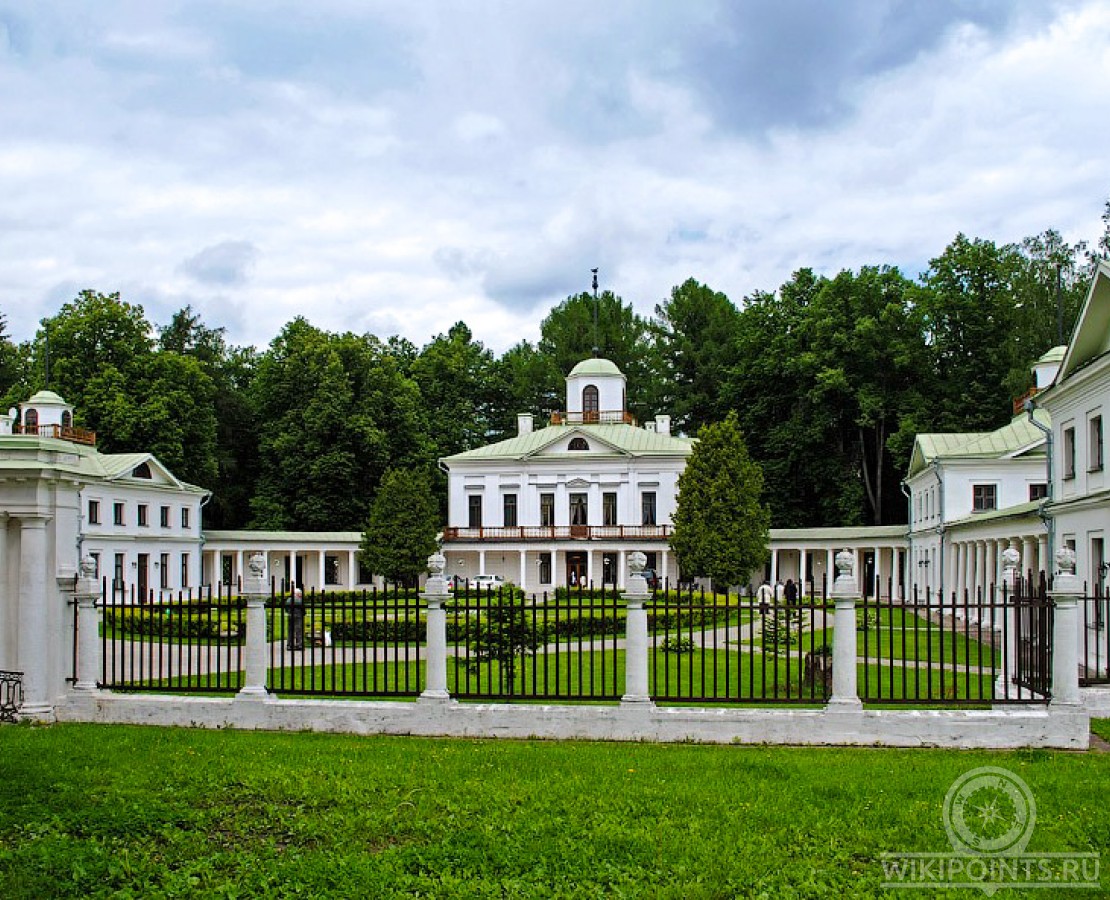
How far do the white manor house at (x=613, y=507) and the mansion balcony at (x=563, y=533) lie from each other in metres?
0.07

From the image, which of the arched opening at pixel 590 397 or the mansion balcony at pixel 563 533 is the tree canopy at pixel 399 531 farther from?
the arched opening at pixel 590 397

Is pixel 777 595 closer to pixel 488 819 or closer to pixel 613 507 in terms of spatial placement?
pixel 488 819

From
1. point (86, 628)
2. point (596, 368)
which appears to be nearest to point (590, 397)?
point (596, 368)

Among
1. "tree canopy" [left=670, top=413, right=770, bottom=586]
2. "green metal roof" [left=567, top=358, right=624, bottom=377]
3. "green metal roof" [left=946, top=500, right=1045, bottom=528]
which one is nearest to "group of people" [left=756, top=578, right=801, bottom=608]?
"green metal roof" [left=946, top=500, right=1045, bottom=528]

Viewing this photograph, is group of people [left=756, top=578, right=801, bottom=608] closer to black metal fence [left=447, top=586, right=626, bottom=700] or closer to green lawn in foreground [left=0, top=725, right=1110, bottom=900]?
black metal fence [left=447, top=586, right=626, bottom=700]

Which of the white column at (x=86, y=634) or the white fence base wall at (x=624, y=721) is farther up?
the white column at (x=86, y=634)

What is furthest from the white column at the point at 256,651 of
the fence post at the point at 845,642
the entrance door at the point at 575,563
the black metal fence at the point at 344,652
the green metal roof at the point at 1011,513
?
the entrance door at the point at 575,563

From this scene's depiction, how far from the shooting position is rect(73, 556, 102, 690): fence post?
1236cm

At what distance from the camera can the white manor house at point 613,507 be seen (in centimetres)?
2144

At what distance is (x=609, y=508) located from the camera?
171ft

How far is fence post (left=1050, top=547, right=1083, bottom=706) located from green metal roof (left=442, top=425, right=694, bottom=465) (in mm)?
39424

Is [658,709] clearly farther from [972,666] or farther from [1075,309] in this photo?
[1075,309]

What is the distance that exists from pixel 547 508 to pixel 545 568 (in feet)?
9.77

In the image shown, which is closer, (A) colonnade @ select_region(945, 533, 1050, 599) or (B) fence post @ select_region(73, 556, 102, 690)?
(B) fence post @ select_region(73, 556, 102, 690)
